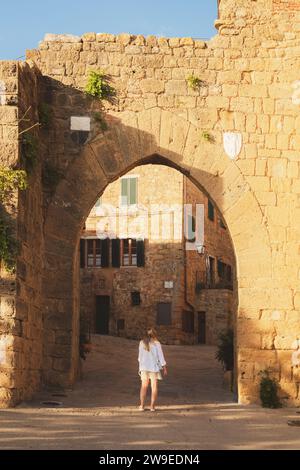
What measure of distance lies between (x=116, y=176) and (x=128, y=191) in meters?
18.1

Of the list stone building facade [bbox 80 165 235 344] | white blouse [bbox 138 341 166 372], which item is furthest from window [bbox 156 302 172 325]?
white blouse [bbox 138 341 166 372]

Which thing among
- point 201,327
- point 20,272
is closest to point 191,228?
point 201,327

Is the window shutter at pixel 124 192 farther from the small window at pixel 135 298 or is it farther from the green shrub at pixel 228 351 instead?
the green shrub at pixel 228 351

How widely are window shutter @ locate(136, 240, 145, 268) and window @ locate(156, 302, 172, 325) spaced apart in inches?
68.7

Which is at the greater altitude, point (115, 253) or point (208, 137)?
point (208, 137)

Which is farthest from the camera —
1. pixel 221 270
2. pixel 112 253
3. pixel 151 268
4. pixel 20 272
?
pixel 221 270

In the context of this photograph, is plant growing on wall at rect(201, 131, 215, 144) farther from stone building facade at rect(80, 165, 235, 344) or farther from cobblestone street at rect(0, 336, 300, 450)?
stone building facade at rect(80, 165, 235, 344)

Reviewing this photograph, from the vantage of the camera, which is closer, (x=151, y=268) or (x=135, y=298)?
(x=151, y=268)

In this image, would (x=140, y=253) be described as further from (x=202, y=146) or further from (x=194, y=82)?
(x=194, y=82)

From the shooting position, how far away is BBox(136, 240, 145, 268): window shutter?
99.0 feet

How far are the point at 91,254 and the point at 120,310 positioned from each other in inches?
105

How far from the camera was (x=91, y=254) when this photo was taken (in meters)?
31.6

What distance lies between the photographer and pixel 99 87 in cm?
1267
